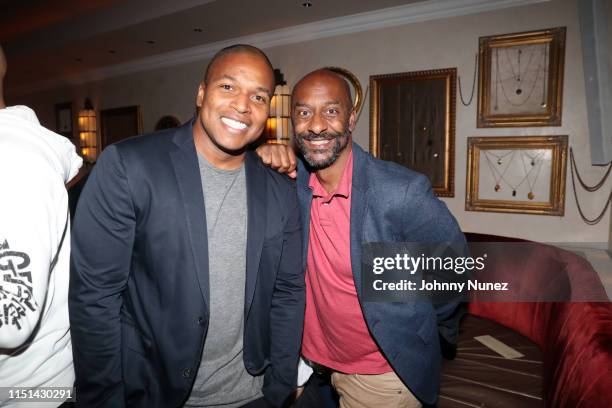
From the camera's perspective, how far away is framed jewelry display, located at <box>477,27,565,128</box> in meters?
4.10

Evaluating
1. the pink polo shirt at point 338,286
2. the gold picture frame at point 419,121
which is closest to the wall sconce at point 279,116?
the gold picture frame at point 419,121

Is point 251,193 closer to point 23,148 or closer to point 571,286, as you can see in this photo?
point 23,148

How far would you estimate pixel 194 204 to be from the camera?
128 centimetres

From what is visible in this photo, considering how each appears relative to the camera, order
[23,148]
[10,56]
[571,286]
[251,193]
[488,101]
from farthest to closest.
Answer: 1. [10,56]
2. [488,101]
3. [571,286]
4. [251,193]
5. [23,148]

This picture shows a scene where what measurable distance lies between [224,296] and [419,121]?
4.16 metres

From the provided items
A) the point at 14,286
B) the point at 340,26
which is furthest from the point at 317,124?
the point at 340,26

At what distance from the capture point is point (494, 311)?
140 inches

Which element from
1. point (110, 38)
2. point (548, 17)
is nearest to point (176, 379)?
point (548, 17)

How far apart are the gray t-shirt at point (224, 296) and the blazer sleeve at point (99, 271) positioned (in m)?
0.27

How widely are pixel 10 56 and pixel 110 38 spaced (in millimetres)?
3447

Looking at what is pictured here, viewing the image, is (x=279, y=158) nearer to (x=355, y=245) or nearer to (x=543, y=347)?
(x=355, y=245)

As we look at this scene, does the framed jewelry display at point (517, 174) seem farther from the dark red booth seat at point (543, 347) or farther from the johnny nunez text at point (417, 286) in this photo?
the johnny nunez text at point (417, 286)

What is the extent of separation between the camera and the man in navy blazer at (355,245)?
1624 mm

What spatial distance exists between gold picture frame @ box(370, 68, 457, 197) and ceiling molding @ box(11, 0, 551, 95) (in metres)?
0.67
